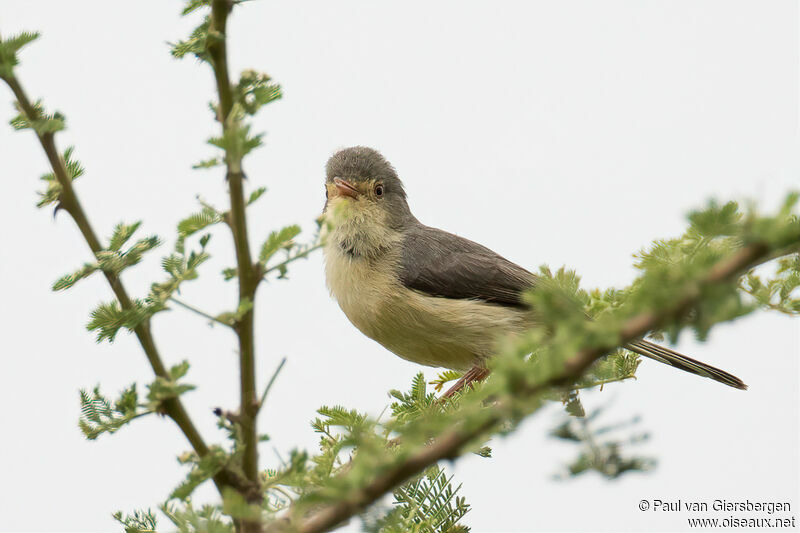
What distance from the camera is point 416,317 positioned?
494cm

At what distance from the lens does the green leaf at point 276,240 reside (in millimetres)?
1800

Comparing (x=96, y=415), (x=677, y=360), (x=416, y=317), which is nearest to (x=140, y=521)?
(x=96, y=415)

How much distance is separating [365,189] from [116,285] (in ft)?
11.6

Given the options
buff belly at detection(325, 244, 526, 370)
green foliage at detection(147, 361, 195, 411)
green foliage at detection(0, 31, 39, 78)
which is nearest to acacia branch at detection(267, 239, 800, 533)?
green foliage at detection(147, 361, 195, 411)

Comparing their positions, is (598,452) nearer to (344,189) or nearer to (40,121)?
(40,121)

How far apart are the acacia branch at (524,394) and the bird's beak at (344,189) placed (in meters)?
4.03

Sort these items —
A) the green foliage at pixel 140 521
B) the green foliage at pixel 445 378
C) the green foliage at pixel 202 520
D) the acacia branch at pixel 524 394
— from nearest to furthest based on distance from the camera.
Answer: the acacia branch at pixel 524 394, the green foliage at pixel 202 520, the green foliage at pixel 140 521, the green foliage at pixel 445 378

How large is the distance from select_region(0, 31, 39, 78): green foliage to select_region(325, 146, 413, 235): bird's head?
3328mm

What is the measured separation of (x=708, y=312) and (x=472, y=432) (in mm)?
401

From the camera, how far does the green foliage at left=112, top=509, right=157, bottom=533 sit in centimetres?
269

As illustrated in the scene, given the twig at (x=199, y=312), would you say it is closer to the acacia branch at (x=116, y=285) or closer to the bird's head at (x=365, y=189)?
the acacia branch at (x=116, y=285)

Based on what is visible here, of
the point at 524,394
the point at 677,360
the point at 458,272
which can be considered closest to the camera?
the point at 524,394

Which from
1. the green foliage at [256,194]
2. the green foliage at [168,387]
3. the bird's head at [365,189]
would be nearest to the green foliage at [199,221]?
the green foliage at [256,194]

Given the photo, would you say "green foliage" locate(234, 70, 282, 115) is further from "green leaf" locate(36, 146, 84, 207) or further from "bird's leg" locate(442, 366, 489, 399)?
"bird's leg" locate(442, 366, 489, 399)
